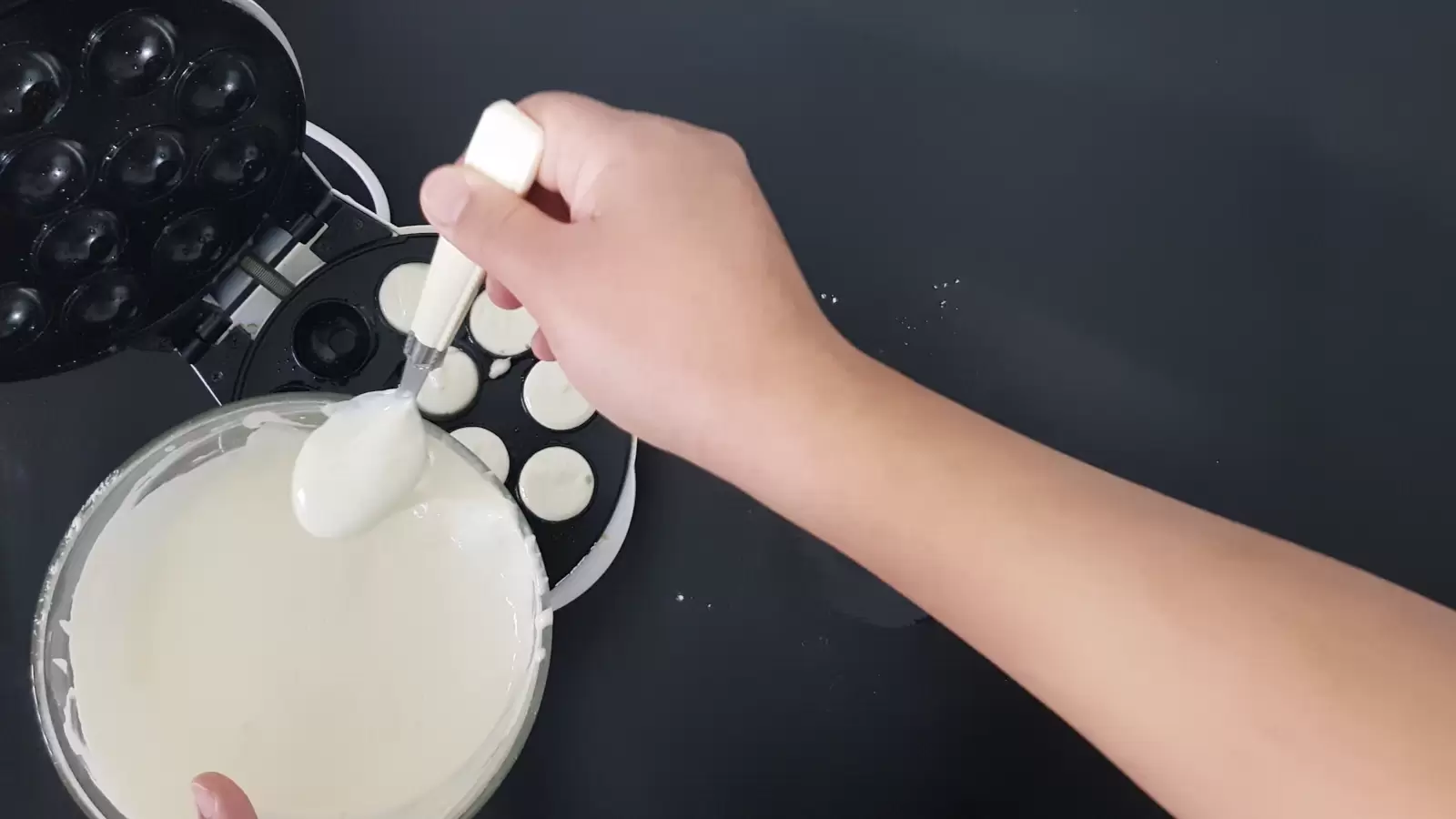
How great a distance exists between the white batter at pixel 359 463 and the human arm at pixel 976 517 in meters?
0.11

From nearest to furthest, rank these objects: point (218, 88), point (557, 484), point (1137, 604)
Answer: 1. point (1137, 604)
2. point (218, 88)
3. point (557, 484)

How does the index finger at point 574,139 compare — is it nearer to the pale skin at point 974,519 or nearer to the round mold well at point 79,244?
the pale skin at point 974,519

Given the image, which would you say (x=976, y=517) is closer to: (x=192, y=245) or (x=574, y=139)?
(x=574, y=139)

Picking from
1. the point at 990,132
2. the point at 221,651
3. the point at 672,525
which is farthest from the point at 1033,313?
the point at 221,651

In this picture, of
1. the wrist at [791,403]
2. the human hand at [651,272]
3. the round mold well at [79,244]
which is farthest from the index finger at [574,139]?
the round mold well at [79,244]

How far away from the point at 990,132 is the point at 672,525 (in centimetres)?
36

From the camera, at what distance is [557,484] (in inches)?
22.7

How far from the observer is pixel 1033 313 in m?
0.66

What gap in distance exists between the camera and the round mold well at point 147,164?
447 millimetres

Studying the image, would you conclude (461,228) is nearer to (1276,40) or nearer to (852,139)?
(852,139)

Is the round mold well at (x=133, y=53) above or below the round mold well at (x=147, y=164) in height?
above

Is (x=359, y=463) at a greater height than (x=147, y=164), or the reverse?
(x=147, y=164)

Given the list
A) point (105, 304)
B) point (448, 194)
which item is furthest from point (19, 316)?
point (448, 194)

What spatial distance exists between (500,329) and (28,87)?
0.26 metres
